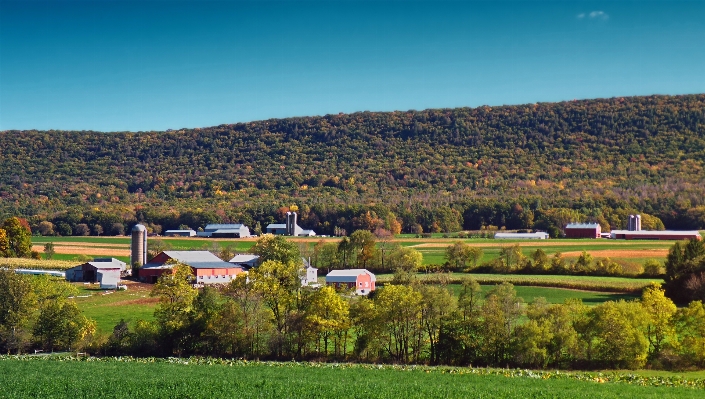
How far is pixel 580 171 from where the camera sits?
144375mm

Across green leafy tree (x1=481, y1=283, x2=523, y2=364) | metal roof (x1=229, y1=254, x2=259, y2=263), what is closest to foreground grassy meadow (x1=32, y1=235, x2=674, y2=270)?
metal roof (x1=229, y1=254, x2=259, y2=263)

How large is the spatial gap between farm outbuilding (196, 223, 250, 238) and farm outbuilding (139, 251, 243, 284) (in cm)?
4481

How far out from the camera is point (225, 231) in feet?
368

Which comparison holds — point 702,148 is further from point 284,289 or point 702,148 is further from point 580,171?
point 284,289

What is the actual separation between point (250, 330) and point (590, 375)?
49.9 ft

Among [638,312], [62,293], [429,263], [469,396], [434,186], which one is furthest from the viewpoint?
[434,186]

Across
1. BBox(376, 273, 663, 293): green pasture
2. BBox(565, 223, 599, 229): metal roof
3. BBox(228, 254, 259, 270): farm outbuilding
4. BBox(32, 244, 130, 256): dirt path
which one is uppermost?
BBox(565, 223, 599, 229): metal roof

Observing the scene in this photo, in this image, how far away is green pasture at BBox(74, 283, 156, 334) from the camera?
42.0 meters

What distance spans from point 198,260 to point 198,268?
438cm

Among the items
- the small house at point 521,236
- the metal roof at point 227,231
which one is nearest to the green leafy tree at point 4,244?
the metal roof at point 227,231

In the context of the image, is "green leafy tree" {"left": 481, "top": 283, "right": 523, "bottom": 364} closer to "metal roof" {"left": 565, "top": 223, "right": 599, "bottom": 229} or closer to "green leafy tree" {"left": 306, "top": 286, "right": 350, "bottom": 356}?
"green leafy tree" {"left": 306, "top": 286, "right": 350, "bottom": 356}

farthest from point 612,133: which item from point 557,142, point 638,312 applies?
point 638,312

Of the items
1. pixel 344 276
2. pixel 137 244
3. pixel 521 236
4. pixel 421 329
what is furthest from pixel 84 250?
pixel 421 329

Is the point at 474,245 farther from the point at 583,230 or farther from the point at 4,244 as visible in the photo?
the point at 4,244
